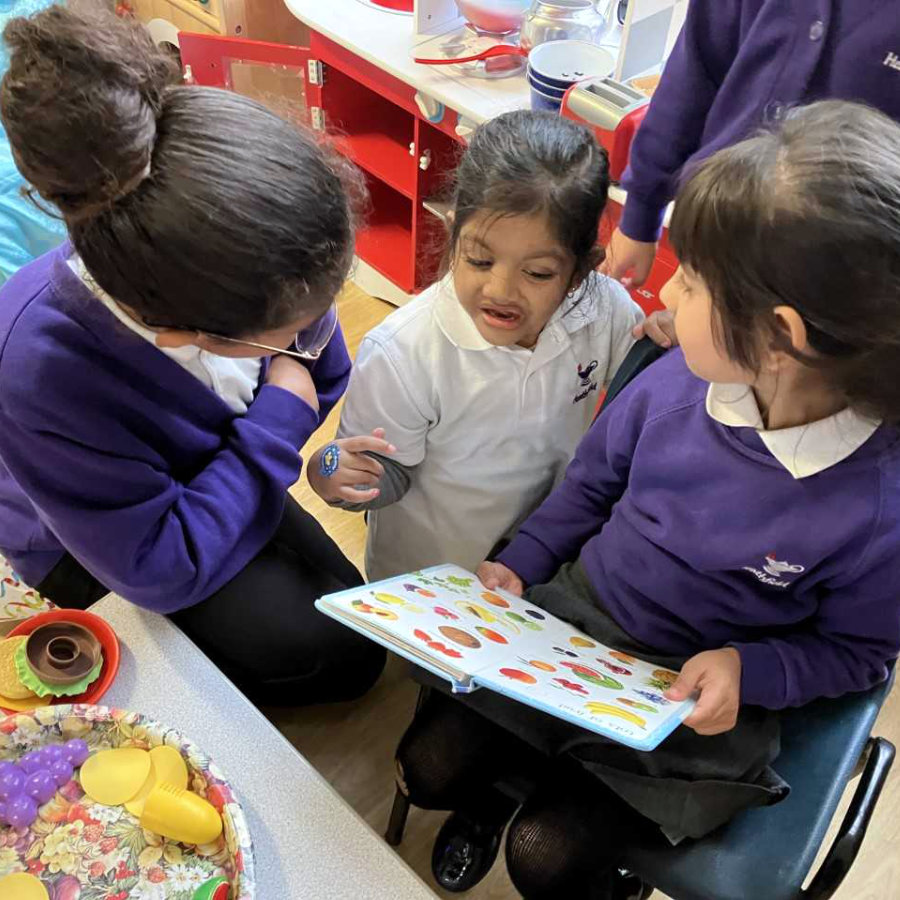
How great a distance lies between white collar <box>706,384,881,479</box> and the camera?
78 cm

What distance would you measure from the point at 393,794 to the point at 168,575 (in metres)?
0.63

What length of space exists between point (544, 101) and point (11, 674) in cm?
114

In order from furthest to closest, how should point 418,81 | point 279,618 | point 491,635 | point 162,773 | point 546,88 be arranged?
point 418,81
point 546,88
point 279,618
point 491,635
point 162,773


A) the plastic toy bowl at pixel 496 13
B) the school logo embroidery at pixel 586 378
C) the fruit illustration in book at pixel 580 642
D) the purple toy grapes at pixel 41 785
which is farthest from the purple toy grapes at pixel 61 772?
the plastic toy bowl at pixel 496 13

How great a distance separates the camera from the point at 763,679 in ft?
2.83

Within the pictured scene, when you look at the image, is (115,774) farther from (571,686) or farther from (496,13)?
(496,13)

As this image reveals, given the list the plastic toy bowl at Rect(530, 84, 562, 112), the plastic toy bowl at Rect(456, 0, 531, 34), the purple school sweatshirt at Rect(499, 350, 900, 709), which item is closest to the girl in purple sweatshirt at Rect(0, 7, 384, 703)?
the purple school sweatshirt at Rect(499, 350, 900, 709)

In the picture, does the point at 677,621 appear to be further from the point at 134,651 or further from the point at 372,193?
the point at 372,193

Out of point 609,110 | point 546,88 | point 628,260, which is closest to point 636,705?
point 628,260

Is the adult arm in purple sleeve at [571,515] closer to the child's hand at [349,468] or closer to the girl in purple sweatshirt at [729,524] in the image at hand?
the girl in purple sweatshirt at [729,524]

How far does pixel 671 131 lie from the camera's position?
122 cm

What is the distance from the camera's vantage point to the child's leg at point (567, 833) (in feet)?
3.01

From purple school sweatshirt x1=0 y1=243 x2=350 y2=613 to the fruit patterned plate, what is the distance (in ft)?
0.50

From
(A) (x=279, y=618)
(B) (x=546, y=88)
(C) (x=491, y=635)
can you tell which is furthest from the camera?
(B) (x=546, y=88)
